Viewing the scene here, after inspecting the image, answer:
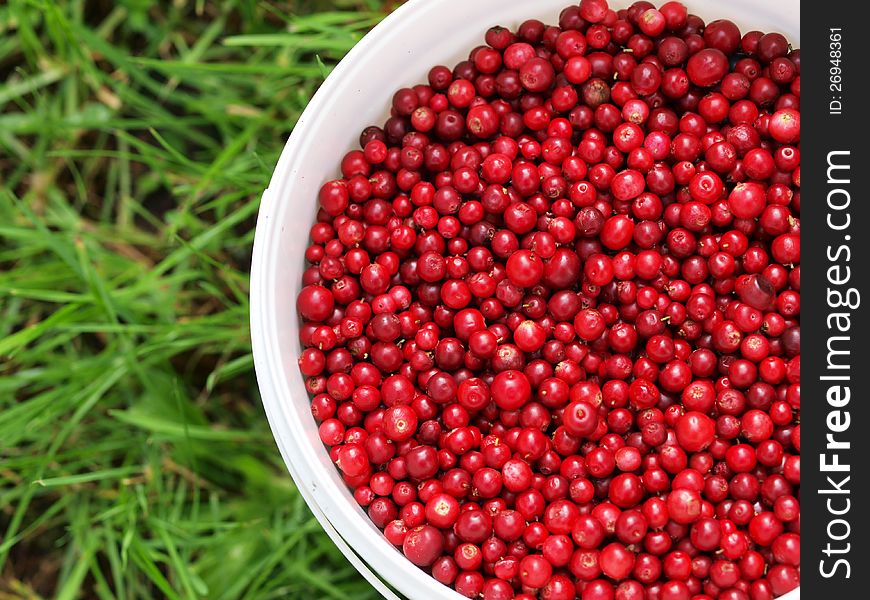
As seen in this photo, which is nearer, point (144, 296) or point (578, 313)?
point (578, 313)

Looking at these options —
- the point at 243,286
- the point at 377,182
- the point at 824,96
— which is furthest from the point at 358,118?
the point at 824,96

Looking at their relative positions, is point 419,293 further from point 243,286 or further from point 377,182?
point 243,286

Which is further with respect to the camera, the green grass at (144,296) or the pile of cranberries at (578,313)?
the green grass at (144,296)

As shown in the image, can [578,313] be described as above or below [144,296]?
above

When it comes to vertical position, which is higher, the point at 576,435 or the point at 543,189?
the point at 543,189
